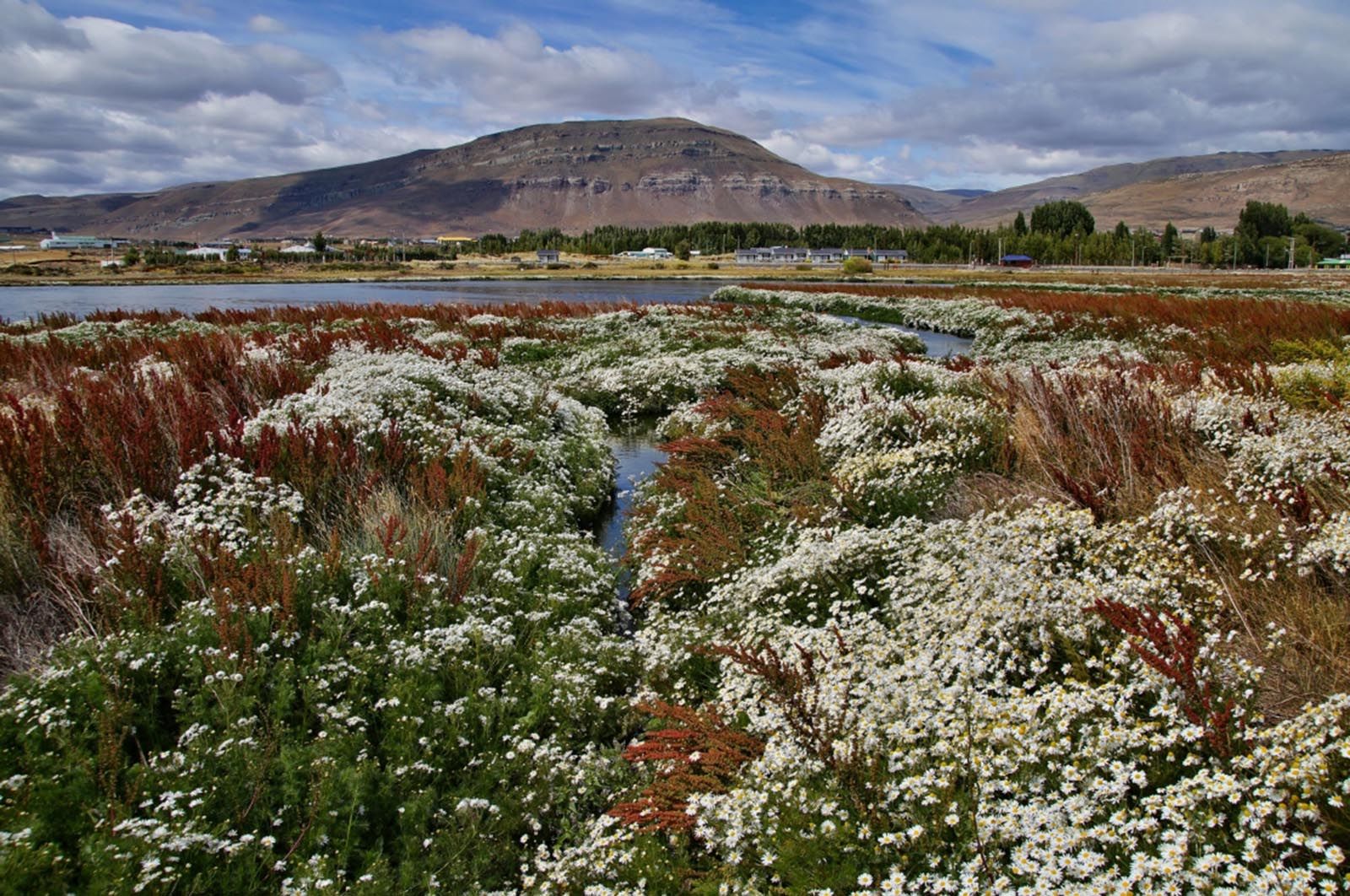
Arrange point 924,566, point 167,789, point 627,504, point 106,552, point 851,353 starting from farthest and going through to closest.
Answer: point 851,353 → point 627,504 → point 106,552 → point 924,566 → point 167,789

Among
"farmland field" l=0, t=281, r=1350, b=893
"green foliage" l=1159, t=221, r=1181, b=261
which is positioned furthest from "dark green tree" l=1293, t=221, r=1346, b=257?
"farmland field" l=0, t=281, r=1350, b=893

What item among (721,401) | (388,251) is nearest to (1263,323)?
(721,401)

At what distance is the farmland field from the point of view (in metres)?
3.60

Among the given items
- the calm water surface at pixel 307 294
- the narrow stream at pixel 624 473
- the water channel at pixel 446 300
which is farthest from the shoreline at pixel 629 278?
the narrow stream at pixel 624 473

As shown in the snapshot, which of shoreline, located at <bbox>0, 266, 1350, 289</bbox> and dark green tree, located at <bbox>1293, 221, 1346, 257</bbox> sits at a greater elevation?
dark green tree, located at <bbox>1293, 221, 1346, 257</bbox>

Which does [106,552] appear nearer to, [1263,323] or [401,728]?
[401,728]

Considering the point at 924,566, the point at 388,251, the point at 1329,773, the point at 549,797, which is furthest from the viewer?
the point at 388,251

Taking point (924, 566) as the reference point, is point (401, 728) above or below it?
below

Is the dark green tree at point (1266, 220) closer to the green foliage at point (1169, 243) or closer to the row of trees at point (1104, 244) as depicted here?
the row of trees at point (1104, 244)

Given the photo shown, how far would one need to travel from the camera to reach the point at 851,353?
63.6 feet

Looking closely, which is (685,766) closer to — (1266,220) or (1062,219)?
(1266,220)

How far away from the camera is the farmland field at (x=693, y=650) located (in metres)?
3.60

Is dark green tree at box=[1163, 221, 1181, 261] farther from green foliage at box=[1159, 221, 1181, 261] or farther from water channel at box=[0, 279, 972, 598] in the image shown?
water channel at box=[0, 279, 972, 598]

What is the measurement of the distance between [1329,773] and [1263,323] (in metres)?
21.6
